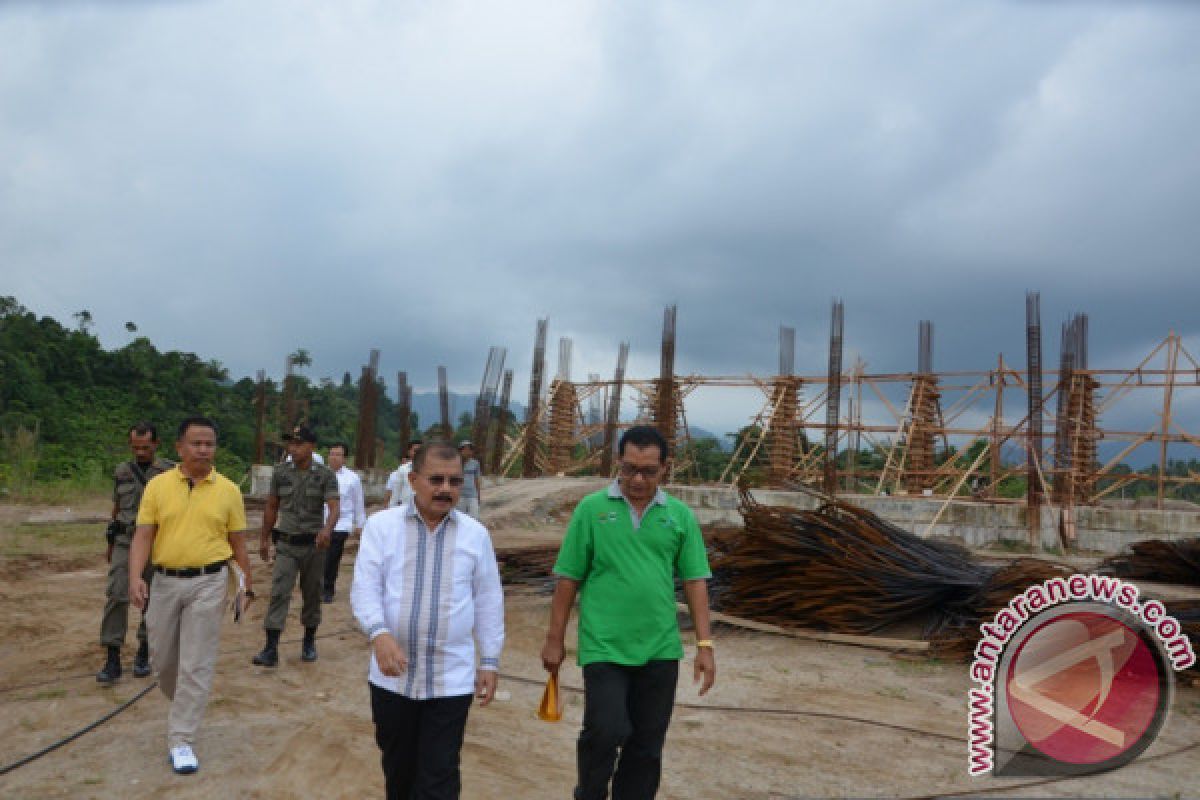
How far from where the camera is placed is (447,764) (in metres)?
2.71

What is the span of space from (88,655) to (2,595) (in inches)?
124

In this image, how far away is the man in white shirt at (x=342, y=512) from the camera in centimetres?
779

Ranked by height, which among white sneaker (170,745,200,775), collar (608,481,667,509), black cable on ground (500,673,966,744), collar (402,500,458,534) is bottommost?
black cable on ground (500,673,966,744)

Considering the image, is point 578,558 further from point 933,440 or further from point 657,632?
point 933,440

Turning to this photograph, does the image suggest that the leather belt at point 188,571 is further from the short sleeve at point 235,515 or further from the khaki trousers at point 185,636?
the short sleeve at point 235,515

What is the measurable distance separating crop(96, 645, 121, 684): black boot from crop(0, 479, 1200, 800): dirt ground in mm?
69

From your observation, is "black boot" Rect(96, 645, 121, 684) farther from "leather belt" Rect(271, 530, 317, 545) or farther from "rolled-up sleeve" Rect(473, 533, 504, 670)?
"rolled-up sleeve" Rect(473, 533, 504, 670)

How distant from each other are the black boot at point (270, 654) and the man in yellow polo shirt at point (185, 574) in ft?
5.51

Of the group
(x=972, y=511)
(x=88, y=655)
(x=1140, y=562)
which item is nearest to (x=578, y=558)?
(x=88, y=655)

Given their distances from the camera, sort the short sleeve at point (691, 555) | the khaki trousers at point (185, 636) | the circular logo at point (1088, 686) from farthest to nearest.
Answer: the circular logo at point (1088, 686), the khaki trousers at point (185, 636), the short sleeve at point (691, 555)

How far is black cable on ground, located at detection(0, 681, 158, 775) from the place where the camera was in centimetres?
382

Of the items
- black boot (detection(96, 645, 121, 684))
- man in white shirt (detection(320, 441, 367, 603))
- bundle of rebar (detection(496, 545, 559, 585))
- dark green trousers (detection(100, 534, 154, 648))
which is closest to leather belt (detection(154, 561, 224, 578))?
dark green trousers (detection(100, 534, 154, 648))

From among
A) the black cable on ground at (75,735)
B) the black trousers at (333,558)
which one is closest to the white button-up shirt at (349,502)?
the black trousers at (333,558)

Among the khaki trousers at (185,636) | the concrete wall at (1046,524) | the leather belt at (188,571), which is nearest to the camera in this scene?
the khaki trousers at (185,636)
